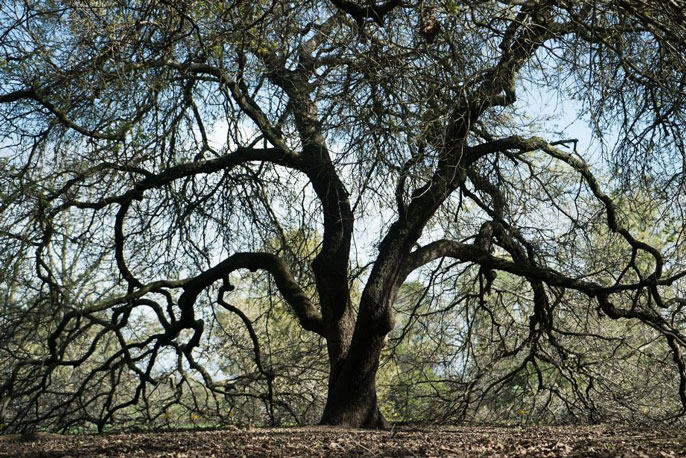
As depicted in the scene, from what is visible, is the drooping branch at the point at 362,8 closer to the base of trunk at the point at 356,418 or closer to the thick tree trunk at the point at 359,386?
the thick tree trunk at the point at 359,386

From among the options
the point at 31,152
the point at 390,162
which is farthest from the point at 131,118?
the point at 390,162

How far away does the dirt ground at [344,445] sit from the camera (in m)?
3.92

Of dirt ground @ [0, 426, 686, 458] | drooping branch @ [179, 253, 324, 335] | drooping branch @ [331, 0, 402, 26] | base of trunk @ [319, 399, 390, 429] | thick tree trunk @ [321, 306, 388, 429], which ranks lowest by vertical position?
dirt ground @ [0, 426, 686, 458]

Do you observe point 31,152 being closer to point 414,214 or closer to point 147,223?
point 147,223

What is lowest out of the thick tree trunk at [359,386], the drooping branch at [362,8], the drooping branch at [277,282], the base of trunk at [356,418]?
the base of trunk at [356,418]

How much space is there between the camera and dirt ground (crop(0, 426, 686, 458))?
154 inches

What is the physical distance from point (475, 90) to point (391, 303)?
2.15 metres

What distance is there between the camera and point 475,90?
531 centimetres

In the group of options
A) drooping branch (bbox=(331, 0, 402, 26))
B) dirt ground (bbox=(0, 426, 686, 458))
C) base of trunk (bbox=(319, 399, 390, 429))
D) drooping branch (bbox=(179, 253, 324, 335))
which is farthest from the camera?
drooping branch (bbox=(179, 253, 324, 335))

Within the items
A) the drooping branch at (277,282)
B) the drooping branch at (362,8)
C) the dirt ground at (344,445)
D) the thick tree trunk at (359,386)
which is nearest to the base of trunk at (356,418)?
the thick tree trunk at (359,386)

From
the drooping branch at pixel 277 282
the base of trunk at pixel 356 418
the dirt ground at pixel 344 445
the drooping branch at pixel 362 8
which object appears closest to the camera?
the dirt ground at pixel 344 445

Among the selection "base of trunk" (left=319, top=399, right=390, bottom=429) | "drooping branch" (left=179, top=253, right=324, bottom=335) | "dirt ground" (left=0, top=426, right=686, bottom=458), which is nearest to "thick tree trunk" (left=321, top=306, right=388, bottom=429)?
"base of trunk" (left=319, top=399, right=390, bottom=429)

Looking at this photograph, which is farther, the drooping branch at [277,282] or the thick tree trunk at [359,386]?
the drooping branch at [277,282]

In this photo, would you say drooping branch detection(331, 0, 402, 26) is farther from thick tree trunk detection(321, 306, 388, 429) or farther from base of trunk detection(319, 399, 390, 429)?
base of trunk detection(319, 399, 390, 429)
